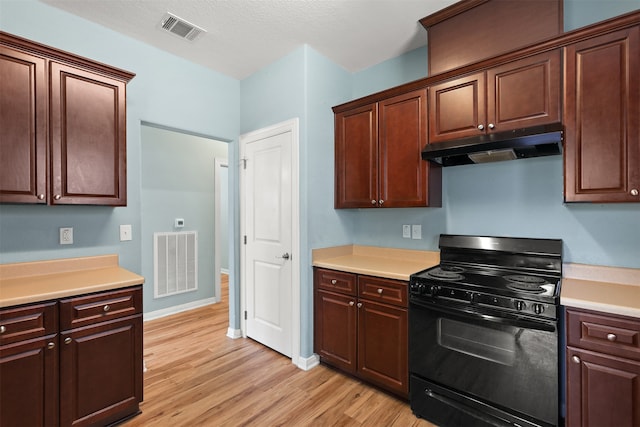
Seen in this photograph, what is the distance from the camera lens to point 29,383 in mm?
1627

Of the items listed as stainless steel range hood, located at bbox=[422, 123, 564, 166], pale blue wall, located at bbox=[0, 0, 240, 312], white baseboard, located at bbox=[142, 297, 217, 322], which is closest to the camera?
Result: stainless steel range hood, located at bbox=[422, 123, 564, 166]

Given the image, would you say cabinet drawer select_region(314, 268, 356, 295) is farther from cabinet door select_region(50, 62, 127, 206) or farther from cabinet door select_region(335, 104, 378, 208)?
cabinet door select_region(50, 62, 127, 206)

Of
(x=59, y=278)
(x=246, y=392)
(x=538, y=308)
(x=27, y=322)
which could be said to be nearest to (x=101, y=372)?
(x=27, y=322)

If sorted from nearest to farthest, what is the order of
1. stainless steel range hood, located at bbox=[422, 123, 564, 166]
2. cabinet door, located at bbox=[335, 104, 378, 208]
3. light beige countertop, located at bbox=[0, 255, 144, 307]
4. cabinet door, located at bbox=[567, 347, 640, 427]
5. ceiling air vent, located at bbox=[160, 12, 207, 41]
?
cabinet door, located at bbox=[567, 347, 640, 427] → light beige countertop, located at bbox=[0, 255, 144, 307] → stainless steel range hood, located at bbox=[422, 123, 564, 166] → ceiling air vent, located at bbox=[160, 12, 207, 41] → cabinet door, located at bbox=[335, 104, 378, 208]

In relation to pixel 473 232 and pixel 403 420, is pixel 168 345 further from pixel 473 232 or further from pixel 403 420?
pixel 473 232

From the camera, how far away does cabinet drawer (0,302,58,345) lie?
61.5 inches

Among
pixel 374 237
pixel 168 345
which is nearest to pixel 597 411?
pixel 374 237

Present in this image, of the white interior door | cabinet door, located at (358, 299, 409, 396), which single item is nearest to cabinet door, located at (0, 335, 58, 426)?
the white interior door

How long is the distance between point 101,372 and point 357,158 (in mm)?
2405

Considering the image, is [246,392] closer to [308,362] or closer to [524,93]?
[308,362]

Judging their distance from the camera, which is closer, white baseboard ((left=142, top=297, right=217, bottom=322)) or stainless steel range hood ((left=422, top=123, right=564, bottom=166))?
stainless steel range hood ((left=422, top=123, right=564, bottom=166))

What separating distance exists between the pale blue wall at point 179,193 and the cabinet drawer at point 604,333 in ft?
12.4

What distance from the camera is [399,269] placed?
2371 mm

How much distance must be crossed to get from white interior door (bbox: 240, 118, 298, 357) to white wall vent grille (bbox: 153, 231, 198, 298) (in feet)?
4.43
